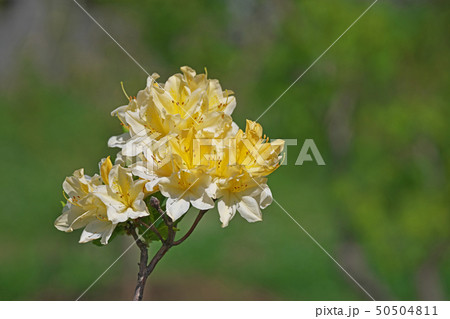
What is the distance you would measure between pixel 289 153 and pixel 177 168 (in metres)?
2.11

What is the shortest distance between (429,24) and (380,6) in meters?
0.22

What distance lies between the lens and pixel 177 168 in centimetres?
77

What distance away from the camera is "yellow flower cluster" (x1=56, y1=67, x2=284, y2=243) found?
0.77 metres

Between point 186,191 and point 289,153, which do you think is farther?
point 289,153

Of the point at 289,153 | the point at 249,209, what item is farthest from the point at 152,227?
the point at 289,153

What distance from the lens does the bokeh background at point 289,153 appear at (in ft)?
7.45

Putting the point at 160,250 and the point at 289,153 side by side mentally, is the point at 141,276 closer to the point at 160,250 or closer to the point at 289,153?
the point at 160,250

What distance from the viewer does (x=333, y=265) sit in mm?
2992

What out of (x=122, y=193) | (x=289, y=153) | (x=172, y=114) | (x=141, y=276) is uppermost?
(x=289, y=153)

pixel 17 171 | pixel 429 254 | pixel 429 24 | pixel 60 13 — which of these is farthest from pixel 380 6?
pixel 60 13

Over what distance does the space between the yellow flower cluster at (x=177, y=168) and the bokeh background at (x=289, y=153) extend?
1538mm

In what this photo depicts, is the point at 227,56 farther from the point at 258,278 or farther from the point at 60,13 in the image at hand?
the point at 60,13

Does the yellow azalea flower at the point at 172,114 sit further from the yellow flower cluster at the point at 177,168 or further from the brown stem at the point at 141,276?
the brown stem at the point at 141,276

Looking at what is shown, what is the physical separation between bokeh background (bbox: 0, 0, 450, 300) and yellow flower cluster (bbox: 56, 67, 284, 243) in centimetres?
154
